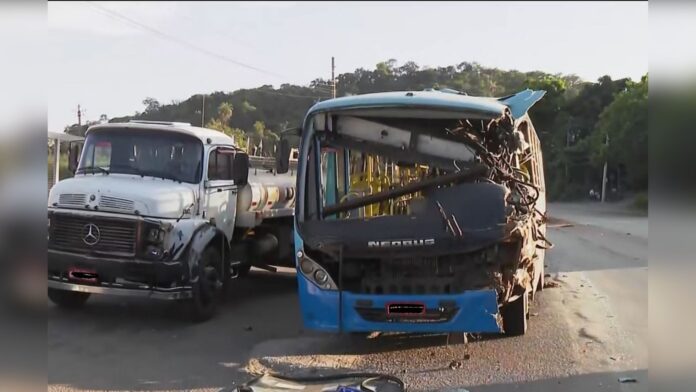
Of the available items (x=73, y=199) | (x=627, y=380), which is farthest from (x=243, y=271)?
(x=627, y=380)

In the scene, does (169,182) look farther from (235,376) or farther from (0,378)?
(0,378)

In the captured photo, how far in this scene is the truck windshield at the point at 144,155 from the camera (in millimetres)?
9078

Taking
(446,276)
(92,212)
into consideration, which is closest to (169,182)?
(92,212)

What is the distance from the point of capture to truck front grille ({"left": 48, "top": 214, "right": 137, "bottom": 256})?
8133mm

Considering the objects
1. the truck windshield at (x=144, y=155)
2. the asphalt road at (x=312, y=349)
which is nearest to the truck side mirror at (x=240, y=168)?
the truck windshield at (x=144, y=155)

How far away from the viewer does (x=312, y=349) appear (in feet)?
24.2

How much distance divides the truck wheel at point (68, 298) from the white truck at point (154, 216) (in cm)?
1

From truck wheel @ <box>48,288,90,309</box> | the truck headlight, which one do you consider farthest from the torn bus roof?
truck wheel @ <box>48,288,90,309</box>

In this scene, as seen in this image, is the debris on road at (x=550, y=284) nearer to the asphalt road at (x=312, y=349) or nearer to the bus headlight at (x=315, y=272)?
the asphalt road at (x=312, y=349)

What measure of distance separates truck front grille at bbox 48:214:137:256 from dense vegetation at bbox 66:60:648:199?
160 cm

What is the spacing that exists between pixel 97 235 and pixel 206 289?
153cm

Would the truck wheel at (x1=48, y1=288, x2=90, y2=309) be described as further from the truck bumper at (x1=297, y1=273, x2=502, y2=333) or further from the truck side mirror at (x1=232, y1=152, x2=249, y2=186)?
the truck bumper at (x1=297, y1=273, x2=502, y2=333)

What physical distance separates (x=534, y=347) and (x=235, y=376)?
3343 mm

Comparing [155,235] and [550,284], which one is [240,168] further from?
[550,284]
